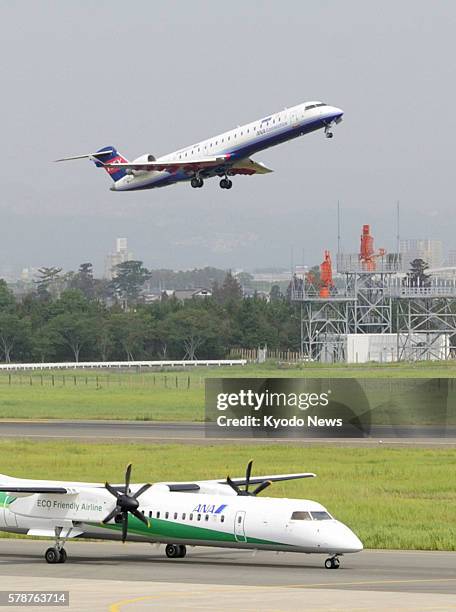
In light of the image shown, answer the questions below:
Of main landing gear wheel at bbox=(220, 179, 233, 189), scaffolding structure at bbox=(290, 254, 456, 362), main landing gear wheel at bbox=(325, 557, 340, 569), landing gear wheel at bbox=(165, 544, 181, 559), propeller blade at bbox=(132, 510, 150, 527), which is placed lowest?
landing gear wheel at bbox=(165, 544, 181, 559)

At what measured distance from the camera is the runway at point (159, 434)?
76.9 m

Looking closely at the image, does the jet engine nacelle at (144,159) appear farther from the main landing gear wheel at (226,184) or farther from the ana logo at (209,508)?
the ana logo at (209,508)

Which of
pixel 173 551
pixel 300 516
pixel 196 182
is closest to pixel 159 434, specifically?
pixel 196 182

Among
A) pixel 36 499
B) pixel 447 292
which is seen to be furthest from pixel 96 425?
pixel 447 292

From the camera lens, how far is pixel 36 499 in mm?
40406

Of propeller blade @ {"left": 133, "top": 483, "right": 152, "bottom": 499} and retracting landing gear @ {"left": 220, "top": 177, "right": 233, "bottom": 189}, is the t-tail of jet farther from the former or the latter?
propeller blade @ {"left": 133, "top": 483, "right": 152, "bottom": 499}

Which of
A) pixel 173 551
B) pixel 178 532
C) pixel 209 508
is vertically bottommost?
pixel 173 551

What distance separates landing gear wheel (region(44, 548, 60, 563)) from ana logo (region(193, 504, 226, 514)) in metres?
4.47

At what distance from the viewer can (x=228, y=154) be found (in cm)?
8312

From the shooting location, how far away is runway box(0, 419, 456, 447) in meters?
76.9

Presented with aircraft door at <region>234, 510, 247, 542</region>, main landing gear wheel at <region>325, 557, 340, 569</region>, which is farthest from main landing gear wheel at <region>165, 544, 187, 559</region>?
main landing gear wheel at <region>325, 557, 340, 569</region>

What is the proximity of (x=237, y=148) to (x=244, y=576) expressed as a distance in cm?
4907

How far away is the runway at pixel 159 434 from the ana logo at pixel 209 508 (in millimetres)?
37437

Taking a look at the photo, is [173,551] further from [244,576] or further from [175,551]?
[244,576]
